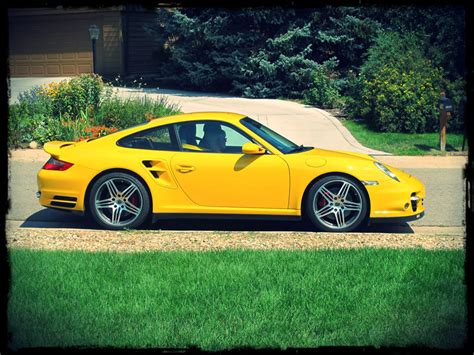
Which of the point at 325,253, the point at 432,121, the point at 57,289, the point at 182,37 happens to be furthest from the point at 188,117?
the point at 182,37

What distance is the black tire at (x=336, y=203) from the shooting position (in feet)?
28.8

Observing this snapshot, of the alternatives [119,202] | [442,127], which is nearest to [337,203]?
[119,202]

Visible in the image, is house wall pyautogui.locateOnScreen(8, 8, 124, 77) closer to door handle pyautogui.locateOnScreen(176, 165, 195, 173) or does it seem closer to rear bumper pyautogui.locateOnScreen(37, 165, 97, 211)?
rear bumper pyautogui.locateOnScreen(37, 165, 97, 211)

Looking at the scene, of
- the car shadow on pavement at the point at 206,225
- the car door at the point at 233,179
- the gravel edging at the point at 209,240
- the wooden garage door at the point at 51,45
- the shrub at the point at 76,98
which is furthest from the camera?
the wooden garage door at the point at 51,45

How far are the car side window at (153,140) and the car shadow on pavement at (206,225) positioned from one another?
96 cm

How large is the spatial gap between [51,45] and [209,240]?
90.5 ft

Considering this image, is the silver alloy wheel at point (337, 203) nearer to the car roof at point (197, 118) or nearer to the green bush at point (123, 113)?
the car roof at point (197, 118)

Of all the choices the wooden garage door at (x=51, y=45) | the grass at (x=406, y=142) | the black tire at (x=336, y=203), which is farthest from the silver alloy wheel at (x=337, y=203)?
the wooden garage door at (x=51, y=45)

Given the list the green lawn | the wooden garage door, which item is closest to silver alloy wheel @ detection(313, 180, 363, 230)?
the green lawn

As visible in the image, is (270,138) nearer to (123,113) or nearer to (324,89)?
(123,113)

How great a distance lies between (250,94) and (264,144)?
1663 cm

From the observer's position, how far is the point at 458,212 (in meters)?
10.2

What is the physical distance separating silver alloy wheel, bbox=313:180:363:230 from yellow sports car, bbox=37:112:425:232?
0.04 ft

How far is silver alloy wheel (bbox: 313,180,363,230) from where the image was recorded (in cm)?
877
